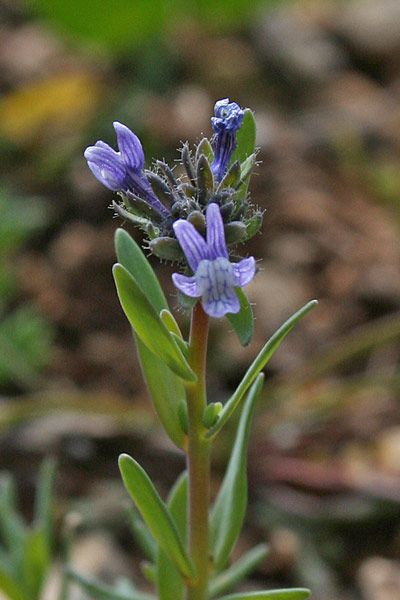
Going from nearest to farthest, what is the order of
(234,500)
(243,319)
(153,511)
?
(243,319) < (153,511) < (234,500)

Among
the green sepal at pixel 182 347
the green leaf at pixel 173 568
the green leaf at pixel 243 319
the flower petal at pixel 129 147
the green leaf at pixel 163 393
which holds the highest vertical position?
the flower petal at pixel 129 147

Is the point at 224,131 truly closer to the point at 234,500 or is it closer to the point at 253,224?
the point at 253,224

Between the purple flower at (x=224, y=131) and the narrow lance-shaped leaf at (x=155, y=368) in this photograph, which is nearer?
the purple flower at (x=224, y=131)

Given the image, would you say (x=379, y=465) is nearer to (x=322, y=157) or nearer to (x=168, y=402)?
(x=168, y=402)

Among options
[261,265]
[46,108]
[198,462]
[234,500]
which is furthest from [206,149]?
[46,108]

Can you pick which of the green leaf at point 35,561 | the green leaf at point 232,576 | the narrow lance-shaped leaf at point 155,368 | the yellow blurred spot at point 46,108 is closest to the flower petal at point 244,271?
the narrow lance-shaped leaf at point 155,368

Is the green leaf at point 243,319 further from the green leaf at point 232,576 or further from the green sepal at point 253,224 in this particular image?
the green leaf at point 232,576

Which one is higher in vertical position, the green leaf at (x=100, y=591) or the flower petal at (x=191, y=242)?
the flower petal at (x=191, y=242)

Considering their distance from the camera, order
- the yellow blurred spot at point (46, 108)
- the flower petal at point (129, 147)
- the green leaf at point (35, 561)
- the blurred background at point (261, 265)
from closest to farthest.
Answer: the flower petal at point (129, 147) → the green leaf at point (35, 561) → the blurred background at point (261, 265) → the yellow blurred spot at point (46, 108)
